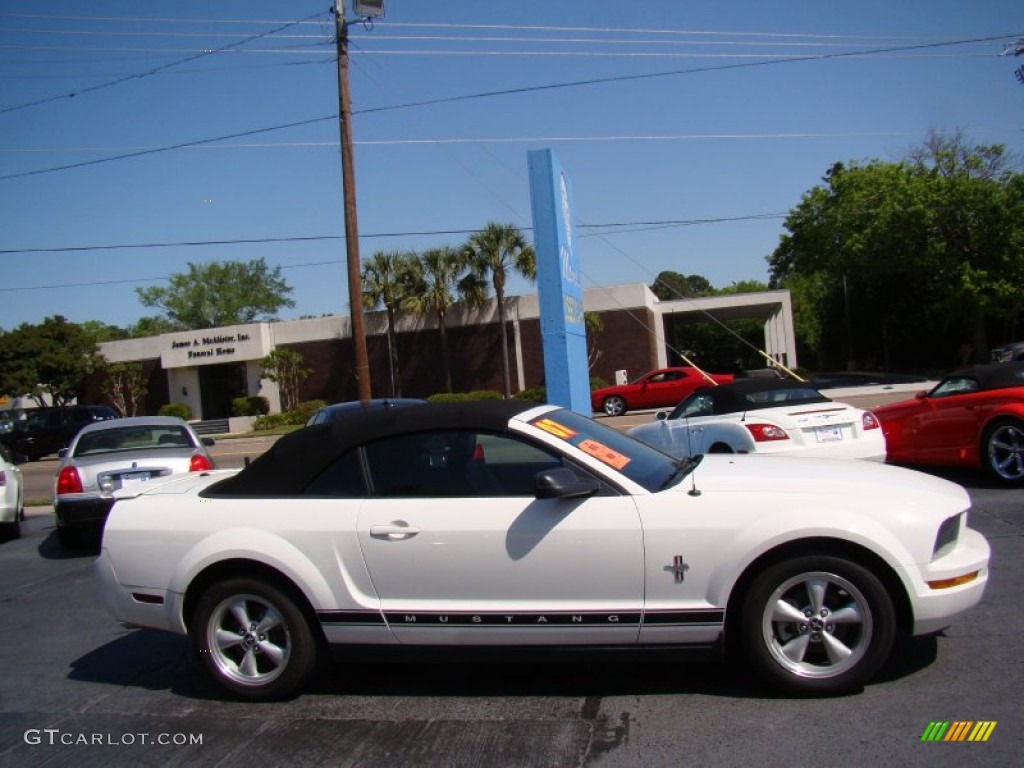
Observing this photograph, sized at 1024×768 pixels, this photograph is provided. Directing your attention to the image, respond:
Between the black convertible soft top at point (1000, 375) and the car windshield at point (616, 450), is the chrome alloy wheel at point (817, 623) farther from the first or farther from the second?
the black convertible soft top at point (1000, 375)

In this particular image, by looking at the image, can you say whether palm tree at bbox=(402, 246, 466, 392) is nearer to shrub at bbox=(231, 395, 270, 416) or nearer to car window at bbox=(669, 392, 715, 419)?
Result: shrub at bbox=(231, 395, 270, 416)

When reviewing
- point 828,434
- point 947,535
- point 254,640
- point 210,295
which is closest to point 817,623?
point 947,535

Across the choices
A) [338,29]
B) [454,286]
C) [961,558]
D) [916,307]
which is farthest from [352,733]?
[916,307]

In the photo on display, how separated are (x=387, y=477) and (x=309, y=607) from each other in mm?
780

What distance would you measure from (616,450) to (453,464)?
34.7 inches

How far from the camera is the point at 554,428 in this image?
455 cm

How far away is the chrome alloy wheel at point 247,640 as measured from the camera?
14.6 feet

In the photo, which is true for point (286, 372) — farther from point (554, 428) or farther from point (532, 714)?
point (532, 714)

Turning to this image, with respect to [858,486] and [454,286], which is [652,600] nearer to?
[858,486]

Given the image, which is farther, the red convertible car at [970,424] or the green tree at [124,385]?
the green tree at [124,385]

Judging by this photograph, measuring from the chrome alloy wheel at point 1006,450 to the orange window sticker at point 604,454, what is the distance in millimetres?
6224

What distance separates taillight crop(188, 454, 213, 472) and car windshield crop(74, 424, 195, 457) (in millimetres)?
483

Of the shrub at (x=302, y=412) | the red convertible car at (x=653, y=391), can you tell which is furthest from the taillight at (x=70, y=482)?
the shrub at (x=302, y=412)

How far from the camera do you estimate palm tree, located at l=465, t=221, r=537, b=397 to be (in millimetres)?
35531
